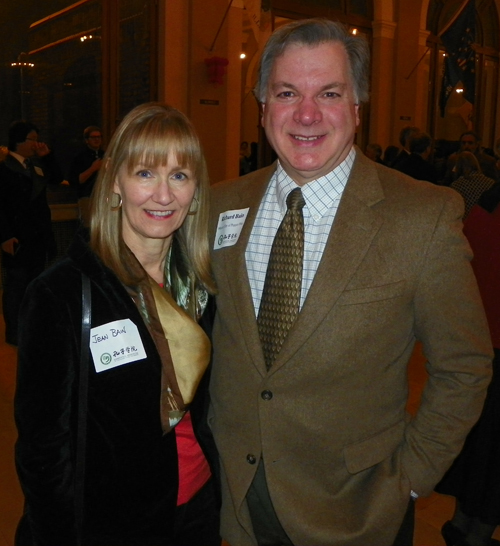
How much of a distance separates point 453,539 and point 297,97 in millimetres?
2195

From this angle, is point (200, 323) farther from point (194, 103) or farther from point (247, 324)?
point (194, 103)

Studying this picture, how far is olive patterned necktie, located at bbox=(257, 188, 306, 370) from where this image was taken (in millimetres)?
1695

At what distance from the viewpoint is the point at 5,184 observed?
5207 millimetres

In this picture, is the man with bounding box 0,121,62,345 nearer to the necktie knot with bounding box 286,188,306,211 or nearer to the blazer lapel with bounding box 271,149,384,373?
the necktie knot with bounding box 286,188,306,211

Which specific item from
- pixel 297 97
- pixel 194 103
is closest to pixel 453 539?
pixel 297 97

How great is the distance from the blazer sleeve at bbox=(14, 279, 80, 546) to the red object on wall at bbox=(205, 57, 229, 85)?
7.46 m

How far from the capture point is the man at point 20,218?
527cm

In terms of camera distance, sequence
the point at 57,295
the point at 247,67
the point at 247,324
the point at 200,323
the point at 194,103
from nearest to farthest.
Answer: the point at 57,295 < the point at 247,324 < the point at 200,323 < the point at 194,103 < the point at 247,67

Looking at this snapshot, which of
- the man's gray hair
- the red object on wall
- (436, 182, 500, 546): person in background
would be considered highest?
the red object on wall

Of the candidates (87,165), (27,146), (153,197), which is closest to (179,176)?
(153,197)

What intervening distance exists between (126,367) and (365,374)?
631 millimetres

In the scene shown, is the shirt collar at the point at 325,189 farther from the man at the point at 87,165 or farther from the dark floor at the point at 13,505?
the man at the point at 87,165

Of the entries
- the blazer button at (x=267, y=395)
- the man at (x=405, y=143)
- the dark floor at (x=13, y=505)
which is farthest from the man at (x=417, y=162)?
the blazer button at (x=267, y=395)

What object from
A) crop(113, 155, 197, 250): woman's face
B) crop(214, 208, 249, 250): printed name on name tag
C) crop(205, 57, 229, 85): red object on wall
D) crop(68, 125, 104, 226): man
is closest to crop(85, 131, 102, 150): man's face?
crop(68, 125, 104, 226): man
